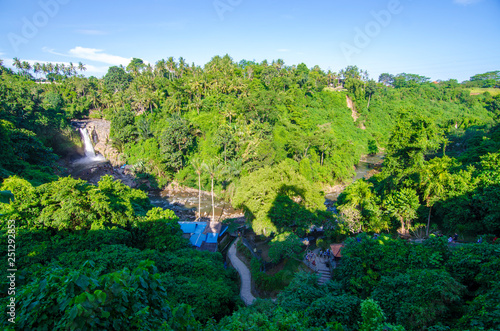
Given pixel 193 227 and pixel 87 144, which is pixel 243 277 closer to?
pixel 193 227

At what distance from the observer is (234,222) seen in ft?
86.9

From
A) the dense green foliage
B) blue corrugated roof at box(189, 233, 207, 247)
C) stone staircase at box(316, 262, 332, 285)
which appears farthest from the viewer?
blue corrugated roof at box(189, 233, 207, 247)

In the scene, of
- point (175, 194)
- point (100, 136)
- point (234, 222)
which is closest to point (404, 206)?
point (234, 222)

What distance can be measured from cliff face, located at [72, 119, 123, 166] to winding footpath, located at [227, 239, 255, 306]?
33.0 m

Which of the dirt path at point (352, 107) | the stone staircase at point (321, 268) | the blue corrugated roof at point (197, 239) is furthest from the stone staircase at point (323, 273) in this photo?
the dirt path at point (352, 107)

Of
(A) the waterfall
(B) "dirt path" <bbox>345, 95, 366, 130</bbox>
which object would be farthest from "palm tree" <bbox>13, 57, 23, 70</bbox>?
(B) "dirt path" <bbox>345, 95, 366, 130</bbox>

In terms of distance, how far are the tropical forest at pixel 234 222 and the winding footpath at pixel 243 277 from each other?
0.13 metres

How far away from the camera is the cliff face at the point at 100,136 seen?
148 ft

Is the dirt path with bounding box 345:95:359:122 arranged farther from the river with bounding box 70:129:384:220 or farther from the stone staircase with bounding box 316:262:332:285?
the stone staircase with bounding box 316:262:332:285

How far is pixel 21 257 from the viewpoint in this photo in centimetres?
1184

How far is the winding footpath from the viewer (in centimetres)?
1566

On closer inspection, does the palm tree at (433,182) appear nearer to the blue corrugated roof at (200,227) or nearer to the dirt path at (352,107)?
the blue corrugated roof at (200,227)

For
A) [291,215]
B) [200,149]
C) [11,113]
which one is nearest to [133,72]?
[11,113]

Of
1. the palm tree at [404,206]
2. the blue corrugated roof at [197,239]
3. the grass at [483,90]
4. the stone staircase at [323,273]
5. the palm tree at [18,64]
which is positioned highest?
the palm tree at [18,64]
